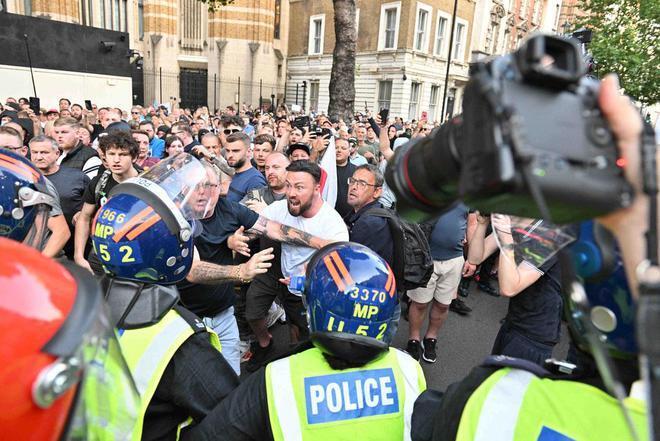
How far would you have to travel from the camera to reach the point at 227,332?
291 centimetres

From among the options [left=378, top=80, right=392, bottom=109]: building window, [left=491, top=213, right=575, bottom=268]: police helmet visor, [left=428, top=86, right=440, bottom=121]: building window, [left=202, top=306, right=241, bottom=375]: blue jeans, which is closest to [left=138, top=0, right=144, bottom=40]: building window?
[left=378, top=80, right=392, bottom=109]: building window

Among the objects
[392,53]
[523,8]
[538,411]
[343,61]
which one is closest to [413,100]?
[392,53]

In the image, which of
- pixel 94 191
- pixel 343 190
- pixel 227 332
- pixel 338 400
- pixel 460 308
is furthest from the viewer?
pixel 343 190

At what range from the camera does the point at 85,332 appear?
791mm

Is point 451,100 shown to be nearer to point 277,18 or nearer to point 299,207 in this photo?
point 277,18

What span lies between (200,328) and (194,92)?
1217 inches

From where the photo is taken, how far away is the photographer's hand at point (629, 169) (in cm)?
62

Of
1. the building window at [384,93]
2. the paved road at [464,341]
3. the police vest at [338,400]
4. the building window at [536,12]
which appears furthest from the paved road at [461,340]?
the building window at [536,12]

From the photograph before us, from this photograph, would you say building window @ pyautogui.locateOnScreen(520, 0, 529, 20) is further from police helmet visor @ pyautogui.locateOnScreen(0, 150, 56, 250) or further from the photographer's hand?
the photographer's hand

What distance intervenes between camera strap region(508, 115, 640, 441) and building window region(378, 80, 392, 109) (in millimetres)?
27596

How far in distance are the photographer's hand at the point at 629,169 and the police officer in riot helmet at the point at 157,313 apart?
50.7 inches

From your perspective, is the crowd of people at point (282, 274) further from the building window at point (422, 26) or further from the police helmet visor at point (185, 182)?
the building window at point (422, 26)

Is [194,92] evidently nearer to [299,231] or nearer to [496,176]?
[299,231]

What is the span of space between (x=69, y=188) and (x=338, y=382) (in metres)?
3.54
